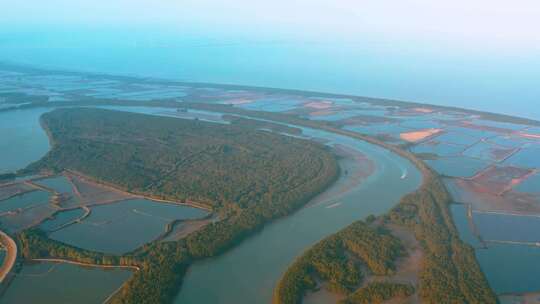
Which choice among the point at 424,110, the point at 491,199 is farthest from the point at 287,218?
the point at 424,110

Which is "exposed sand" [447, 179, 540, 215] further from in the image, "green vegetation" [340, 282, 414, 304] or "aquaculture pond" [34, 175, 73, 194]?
"aquaculture pond" [34, 175, 73, 194]

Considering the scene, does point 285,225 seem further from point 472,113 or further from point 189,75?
point 189,75

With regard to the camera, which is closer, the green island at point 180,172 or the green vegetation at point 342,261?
the green vegetation at point 342,261

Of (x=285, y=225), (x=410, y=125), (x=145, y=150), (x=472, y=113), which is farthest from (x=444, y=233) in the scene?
(x=472, y=113)

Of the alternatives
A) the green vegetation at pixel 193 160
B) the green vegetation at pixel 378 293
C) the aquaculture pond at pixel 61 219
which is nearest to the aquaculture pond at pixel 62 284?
the aquaculture pond at pixel 61 219

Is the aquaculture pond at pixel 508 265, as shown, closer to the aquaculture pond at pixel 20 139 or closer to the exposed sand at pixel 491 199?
the exposed sand at pixel 491 199

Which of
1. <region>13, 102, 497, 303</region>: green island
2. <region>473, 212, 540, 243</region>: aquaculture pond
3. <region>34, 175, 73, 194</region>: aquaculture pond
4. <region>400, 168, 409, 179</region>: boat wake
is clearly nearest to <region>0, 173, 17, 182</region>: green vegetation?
<region>13, 102, 497, 303</region>: green island
